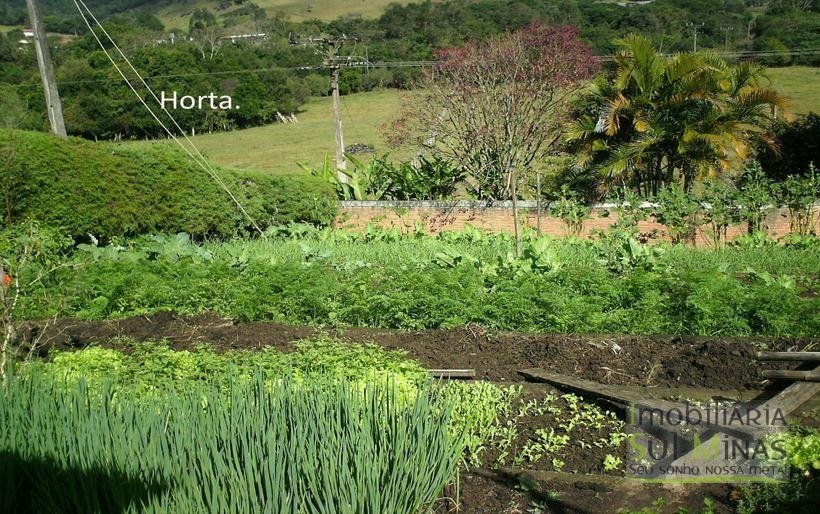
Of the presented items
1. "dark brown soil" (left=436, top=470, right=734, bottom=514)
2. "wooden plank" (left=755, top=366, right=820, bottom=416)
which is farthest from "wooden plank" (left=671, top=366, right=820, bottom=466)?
"dark brown soil" (left=436, top=470, right=734, bottom=514)

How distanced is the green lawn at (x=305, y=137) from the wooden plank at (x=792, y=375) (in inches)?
932

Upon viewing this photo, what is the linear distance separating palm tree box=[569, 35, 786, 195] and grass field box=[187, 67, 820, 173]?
10.5 m

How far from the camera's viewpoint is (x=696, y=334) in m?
7.34

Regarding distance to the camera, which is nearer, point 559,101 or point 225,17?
point 559,101

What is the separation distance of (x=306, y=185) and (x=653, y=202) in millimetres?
6673

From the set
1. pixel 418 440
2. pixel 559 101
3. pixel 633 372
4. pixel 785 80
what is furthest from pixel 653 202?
pixel 785 80

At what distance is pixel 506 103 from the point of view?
18.0 m

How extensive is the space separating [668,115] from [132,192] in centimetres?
991

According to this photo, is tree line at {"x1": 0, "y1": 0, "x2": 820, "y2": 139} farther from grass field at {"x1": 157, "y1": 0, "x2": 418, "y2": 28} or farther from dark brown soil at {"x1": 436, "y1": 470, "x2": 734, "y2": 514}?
dark brown soil at {"x1": 436, "y1": 470, "x2": 734, "y2": 514}

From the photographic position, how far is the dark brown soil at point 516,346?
21.1ft

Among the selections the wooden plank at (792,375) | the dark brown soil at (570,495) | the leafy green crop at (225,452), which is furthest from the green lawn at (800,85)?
the leafy green crop at (225,452)

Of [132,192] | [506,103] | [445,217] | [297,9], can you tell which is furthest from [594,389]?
[297,9]

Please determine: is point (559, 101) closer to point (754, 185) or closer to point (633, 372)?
point (754, 185)

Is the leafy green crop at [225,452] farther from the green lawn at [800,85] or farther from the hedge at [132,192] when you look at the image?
the green lawn at [800,85]
